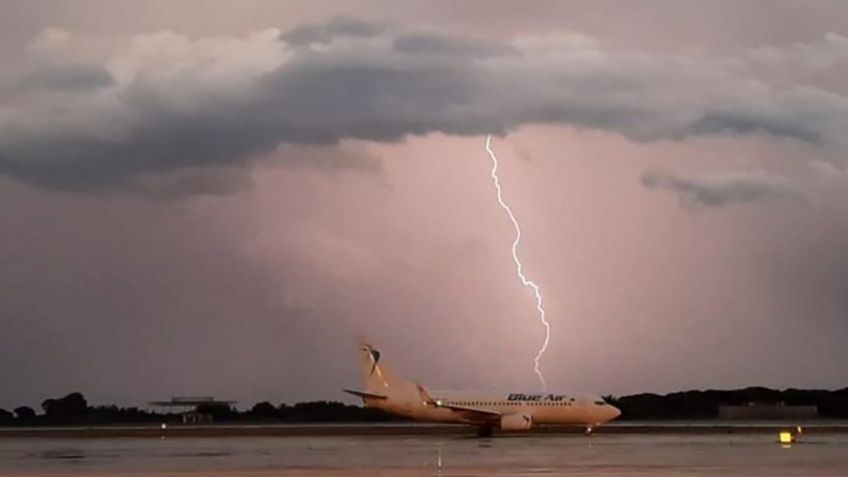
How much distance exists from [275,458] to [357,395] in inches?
1534

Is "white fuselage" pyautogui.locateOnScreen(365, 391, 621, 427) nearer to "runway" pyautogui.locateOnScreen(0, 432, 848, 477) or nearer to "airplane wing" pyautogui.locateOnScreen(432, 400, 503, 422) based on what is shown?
"airplane wing" pyautogui.locateOnScreen(432, 400, 503, 422)

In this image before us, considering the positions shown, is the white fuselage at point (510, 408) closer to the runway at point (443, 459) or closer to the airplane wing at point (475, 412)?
the airplane wing at point (475, 412)

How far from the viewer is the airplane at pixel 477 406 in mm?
80875

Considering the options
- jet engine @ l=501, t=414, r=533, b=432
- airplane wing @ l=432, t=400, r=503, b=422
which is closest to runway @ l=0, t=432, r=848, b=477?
jet engine @ l=501, t=414, r=533, b=432

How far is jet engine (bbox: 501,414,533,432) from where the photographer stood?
79438 mm

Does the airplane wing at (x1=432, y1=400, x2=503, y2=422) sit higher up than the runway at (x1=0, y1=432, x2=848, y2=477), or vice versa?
the airplane wing at (x1=432, y1=400, x2=503, y2=422)

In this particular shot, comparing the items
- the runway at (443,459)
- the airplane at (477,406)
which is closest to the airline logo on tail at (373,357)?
the airplane at (477,406)

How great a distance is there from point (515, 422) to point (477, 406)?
10.00ft

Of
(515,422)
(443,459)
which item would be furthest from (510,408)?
(443,459)

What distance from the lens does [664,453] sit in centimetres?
4897

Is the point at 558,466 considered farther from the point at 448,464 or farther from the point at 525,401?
the point at 525,401

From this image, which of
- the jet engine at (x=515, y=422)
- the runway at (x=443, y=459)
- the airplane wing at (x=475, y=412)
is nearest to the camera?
the runway at (x=443, y=459)

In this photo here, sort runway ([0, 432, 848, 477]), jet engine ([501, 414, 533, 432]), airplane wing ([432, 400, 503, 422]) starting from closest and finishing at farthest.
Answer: runway ([0, 432, 848, 477])
jet engine ([501, 414, 533, 432])
airplane wing ([432, 400, 503, 422])

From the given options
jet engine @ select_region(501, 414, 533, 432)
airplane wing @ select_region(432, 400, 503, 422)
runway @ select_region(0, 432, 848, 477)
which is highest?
airplane wing @ select_region(432, 400, 503, 422)
